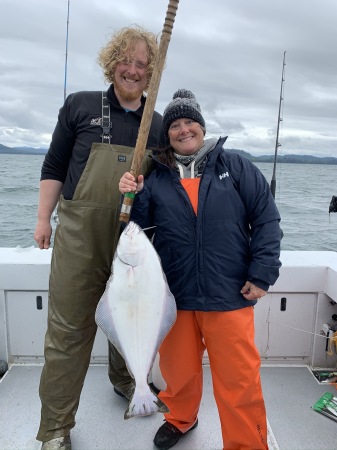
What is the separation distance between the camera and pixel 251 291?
2.51 meters

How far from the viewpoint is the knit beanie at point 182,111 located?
258 cm

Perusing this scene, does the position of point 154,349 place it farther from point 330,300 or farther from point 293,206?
point 293,206

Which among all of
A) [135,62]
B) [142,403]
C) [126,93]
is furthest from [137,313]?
[135,62]

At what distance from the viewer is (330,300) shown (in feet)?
12.5

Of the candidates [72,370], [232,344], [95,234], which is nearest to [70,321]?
[72,370]

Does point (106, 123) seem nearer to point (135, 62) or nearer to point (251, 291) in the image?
point (135, 62)

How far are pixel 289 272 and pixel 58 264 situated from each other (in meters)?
2.02

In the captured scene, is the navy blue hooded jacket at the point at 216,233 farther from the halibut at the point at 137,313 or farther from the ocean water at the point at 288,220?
the ocean water at the point at 288,220

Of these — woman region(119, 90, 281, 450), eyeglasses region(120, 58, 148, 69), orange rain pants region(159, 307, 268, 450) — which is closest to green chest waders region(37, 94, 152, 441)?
woman region(119, 90, 281, 450)

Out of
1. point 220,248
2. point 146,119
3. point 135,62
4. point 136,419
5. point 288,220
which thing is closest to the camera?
point 146,119

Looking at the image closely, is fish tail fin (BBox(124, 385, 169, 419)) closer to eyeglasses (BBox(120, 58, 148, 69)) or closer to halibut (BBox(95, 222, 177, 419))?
halibut (BBox(95, 222, 177, 419))

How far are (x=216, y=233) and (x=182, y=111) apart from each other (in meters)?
0.75

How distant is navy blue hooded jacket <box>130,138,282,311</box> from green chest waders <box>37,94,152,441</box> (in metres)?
0.22

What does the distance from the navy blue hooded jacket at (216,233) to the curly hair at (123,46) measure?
2.38 ft
